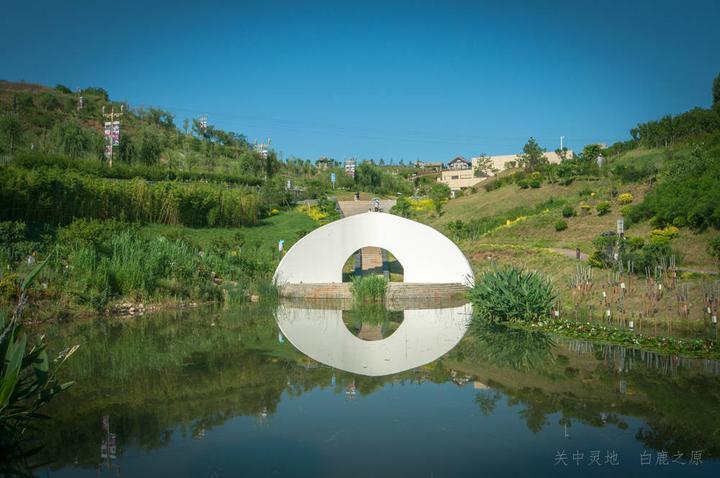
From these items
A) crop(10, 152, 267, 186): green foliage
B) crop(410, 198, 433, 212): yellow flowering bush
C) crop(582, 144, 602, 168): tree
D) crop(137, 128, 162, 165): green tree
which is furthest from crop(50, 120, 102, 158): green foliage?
crop(582, 144, 602, 168): tree

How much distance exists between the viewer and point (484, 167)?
187 ft

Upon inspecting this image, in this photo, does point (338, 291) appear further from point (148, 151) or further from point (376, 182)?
point (376, 182)

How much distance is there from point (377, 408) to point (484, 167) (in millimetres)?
52597

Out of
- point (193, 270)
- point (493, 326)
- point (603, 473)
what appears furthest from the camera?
point (193, 270)

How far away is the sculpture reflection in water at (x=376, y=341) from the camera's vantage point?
27.7 feet

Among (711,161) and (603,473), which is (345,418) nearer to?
(603,473)

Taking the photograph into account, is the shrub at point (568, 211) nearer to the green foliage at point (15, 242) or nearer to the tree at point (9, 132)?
the green foliage at point (15, 242)

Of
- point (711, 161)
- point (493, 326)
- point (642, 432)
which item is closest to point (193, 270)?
point (493, 326)

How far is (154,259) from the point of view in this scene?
559 inches

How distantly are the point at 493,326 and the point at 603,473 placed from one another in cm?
644

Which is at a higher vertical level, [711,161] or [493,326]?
[711,161]

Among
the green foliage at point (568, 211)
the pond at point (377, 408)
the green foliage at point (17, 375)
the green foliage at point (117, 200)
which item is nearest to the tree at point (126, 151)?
the green foliage at point (117, 200)

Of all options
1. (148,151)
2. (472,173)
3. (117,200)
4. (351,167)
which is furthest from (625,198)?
(472,173)

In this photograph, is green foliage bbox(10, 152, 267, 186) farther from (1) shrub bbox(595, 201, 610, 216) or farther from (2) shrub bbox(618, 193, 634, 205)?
(2) shrub bbox(618, 193, 634, 205)
